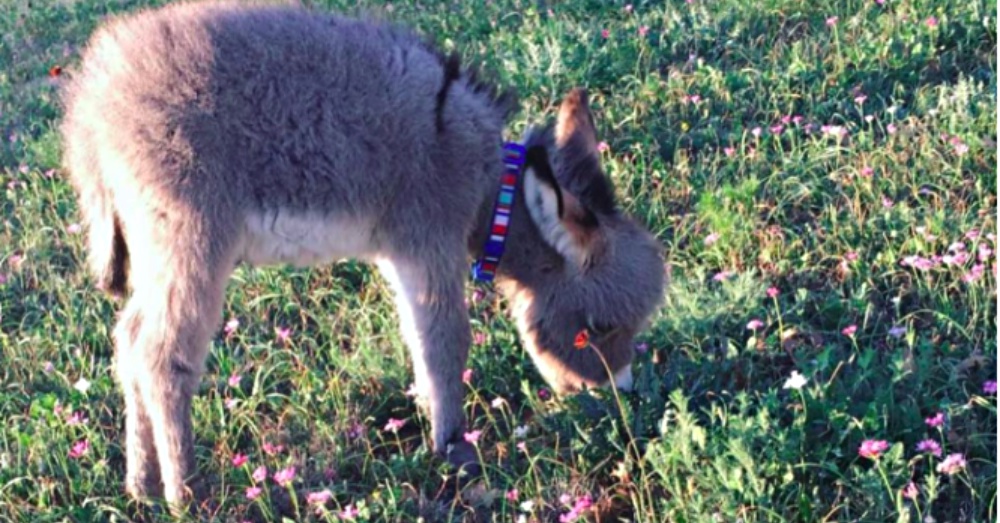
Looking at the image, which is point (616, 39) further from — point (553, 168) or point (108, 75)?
point (108, 75)

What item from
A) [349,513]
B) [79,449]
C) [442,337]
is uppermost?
[442,337]

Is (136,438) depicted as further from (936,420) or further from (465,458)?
(936,420)

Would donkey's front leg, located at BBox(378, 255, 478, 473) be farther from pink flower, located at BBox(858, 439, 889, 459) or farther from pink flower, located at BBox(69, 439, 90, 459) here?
pink flower, located at BBox(858, 439, 889, 459)

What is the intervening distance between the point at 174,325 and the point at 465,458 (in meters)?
1.06

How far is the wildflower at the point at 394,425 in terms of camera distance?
12.5 ft

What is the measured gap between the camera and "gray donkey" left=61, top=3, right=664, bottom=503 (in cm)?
354

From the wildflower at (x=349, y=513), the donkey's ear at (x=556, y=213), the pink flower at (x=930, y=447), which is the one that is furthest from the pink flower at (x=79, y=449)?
the pink flower at (x=930, y=447)

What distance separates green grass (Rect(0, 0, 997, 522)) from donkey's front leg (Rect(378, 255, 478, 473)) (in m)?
0.11

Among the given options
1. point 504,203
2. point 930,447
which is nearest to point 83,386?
point 504,203

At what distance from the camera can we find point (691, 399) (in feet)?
12.8

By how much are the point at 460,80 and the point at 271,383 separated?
53.0 inches

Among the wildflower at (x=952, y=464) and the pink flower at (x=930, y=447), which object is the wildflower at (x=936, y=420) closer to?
the pink flower at (x=930, y=447)

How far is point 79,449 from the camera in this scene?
A: 3.83m

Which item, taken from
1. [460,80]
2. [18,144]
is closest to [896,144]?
[460,80]
